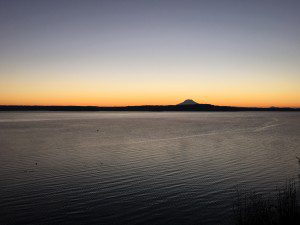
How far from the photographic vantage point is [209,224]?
1354 cm

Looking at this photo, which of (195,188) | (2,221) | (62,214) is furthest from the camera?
(195,188)

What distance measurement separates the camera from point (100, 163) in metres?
27.9

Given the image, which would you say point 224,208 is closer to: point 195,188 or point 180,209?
point 180,209

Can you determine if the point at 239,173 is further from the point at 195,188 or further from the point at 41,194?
the point at 41,194

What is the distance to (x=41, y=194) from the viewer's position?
17594 millimetres

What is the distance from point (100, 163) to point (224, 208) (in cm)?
1495

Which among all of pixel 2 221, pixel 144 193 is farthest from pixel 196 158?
pixel 2 221

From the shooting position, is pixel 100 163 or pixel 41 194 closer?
pixel 41 194

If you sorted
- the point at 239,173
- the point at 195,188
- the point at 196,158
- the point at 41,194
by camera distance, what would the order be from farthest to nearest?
the point at 196,158 < the point at 239,173 < the point at 195,188 < the point at 41,194

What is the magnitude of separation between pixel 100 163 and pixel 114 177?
6125mm

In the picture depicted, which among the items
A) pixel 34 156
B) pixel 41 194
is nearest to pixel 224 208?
pixel 41 194

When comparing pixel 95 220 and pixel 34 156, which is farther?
pixel 34 156

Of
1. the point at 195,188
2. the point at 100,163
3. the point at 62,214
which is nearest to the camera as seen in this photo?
the point at 62,214

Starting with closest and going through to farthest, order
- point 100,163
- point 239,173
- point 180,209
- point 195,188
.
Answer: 1. point 180,209
2. point 195,188
3. point 239,173
4. point 100,163
